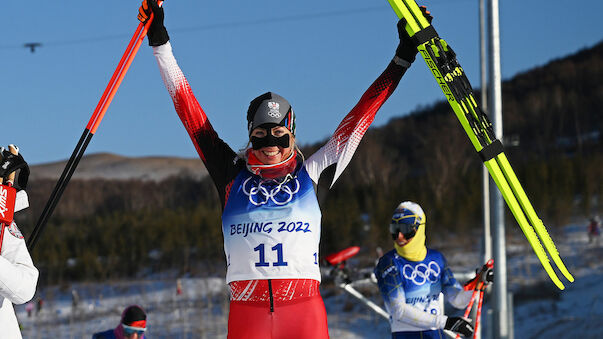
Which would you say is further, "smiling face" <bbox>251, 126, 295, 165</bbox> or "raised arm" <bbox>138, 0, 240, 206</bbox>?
"raised arm" <bbox>138, 0, 240, 206</bbox>

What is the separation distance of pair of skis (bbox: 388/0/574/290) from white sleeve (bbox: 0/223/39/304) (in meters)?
2.03

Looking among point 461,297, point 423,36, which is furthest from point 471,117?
point 461,297

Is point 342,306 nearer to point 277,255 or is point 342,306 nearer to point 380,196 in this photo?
point 380,196

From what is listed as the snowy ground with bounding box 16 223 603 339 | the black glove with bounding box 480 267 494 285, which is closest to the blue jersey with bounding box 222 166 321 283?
the black glove with bounding box 480 267 494 285

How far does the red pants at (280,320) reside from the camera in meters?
3.61

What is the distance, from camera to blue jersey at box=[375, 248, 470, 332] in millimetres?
6273

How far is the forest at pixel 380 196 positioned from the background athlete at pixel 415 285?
1804 centimetres

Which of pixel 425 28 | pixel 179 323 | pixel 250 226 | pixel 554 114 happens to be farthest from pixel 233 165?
pixel 554 114

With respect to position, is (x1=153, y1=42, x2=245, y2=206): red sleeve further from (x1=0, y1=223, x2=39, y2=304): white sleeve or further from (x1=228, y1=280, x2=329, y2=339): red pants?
(x1=0, y1=223, x2=39, y2=304): white sleeve

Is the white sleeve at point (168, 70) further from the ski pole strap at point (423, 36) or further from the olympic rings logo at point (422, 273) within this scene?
the olympic rings logo at point (422, 273)

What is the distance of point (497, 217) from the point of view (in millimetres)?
10414

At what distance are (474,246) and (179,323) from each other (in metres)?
10.2

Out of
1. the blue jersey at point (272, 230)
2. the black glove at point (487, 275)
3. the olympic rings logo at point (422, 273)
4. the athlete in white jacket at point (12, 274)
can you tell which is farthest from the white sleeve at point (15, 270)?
the black glove at point (487, 275)

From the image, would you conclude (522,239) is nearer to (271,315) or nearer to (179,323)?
(179,323)
